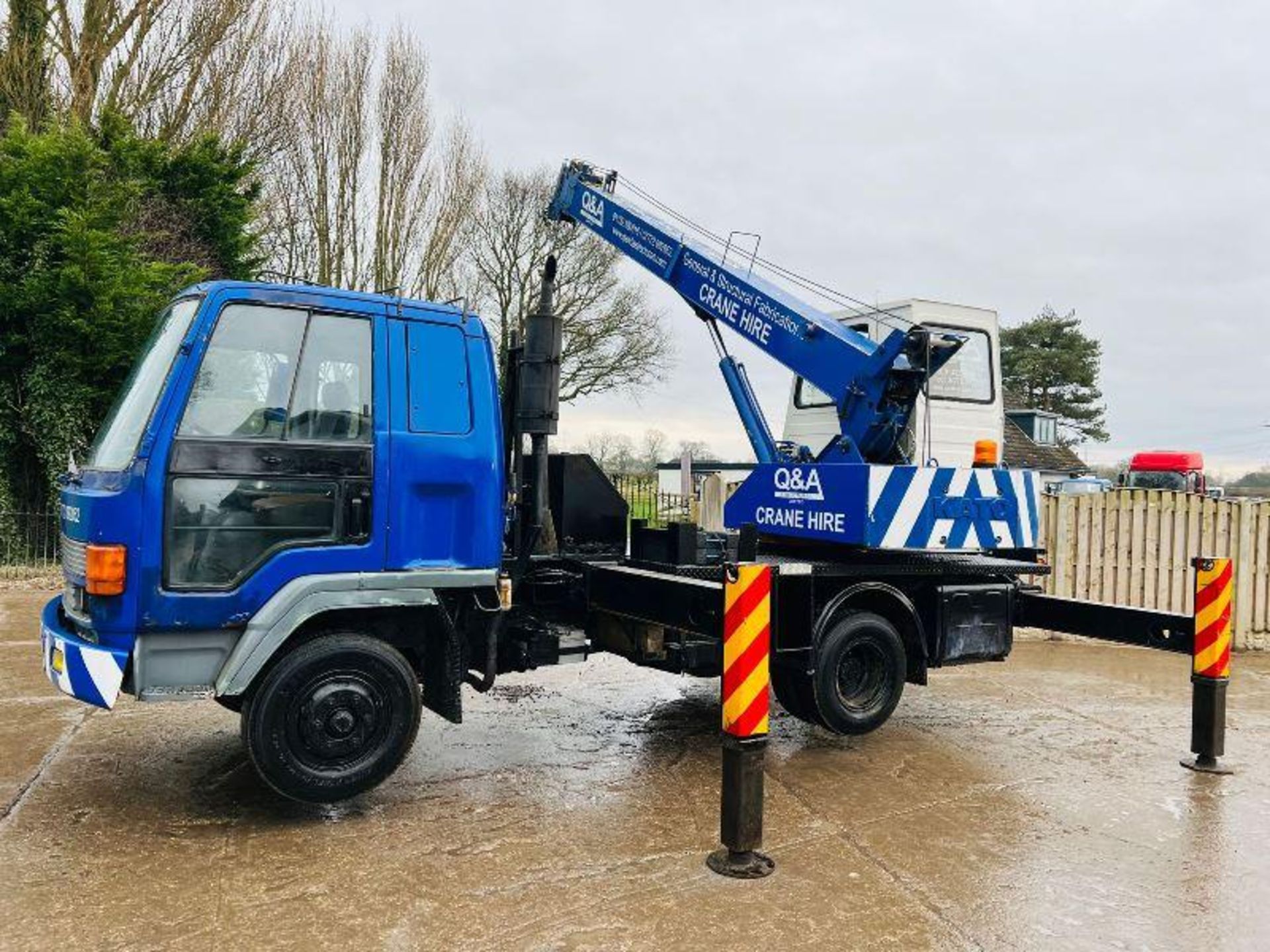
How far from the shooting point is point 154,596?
13.5ft

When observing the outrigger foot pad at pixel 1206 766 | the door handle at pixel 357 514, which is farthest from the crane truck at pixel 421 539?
the outrigger foot pad at pixel 1206 766

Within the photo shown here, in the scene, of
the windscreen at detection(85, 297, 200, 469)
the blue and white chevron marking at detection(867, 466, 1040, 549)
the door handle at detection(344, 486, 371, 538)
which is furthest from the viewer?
the blue and white chevron marking at detection(867, 466, 1040, 549)

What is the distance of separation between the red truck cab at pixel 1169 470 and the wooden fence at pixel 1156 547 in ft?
59.6

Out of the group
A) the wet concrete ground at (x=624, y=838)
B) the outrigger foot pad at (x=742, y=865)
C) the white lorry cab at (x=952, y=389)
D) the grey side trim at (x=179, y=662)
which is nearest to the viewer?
the wet concrete ground at (x=624, y=838)

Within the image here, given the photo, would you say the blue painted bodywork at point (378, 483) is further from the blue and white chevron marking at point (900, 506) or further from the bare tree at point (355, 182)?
the bare tree at point (355, 182)

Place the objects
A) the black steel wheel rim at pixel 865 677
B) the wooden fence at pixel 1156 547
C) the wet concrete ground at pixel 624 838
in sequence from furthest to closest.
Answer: the wooden fence at pixel 1156 547, the black steel wheel rim at pixel 865 677, the wet concrete ground at pixel 624 838

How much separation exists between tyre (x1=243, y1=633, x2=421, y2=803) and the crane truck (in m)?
0.01

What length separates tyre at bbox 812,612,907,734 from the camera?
5691 mm

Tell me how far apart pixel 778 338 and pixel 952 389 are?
66.8 inches

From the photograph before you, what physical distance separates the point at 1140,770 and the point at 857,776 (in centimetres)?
174

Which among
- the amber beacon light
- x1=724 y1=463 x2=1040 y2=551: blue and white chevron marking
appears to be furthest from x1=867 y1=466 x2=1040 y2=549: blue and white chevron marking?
the amber beacon light

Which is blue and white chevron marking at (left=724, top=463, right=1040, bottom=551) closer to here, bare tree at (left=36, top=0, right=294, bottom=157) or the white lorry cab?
the white lorry cab

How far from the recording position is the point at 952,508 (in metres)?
5.81

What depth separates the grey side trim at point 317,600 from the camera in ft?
13.8
